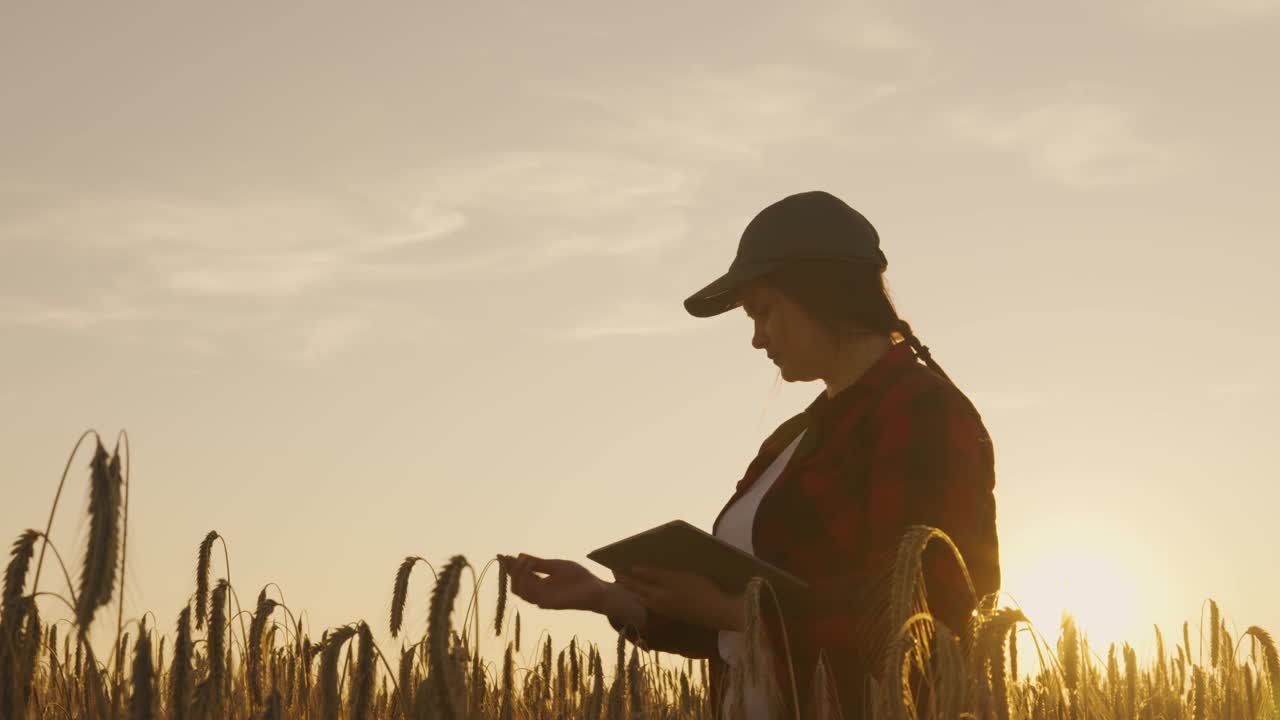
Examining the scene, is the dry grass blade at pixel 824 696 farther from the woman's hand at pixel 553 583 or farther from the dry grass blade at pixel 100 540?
the dry grass blade at pixel 100 540

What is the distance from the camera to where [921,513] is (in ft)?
14.1

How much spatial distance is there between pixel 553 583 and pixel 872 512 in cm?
123

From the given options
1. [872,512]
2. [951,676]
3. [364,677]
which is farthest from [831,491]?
[364,677]

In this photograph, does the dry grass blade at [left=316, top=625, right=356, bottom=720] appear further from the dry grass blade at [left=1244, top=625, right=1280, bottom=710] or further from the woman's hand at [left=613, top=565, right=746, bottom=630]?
the dry grass blade at [left=1244, top=625, right=1280, bottom=710]

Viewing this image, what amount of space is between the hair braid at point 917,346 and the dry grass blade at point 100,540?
251 centimetres

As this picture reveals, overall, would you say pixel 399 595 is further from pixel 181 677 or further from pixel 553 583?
pixel 181 677

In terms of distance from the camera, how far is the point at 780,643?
4480 millimetres

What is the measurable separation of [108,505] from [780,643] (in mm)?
2093

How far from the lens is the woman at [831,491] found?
4316mm

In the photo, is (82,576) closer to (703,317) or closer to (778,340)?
(778,340)

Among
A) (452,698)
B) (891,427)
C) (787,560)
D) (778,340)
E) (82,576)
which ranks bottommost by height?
(452,698)

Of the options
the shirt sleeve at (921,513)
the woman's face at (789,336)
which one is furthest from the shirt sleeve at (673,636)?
the woman's face at (789,336)

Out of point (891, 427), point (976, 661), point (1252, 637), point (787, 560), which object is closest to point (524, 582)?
point (787, 560)

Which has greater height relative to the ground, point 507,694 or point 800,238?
point 800,238
